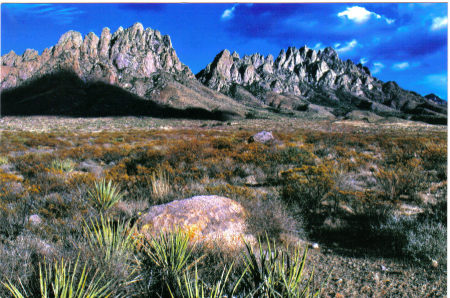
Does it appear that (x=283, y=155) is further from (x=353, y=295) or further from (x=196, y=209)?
(x=353, y=295)

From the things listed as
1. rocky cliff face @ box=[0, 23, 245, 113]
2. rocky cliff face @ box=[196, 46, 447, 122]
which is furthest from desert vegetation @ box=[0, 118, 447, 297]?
rocky cliff face @ box=[196, 46, 447, 122]

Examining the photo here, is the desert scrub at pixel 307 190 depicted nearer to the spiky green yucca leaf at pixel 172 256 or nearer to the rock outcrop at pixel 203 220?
the rock outcrop at pixel 203 220

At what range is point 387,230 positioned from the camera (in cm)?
337

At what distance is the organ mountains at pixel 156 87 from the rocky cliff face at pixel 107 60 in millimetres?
427

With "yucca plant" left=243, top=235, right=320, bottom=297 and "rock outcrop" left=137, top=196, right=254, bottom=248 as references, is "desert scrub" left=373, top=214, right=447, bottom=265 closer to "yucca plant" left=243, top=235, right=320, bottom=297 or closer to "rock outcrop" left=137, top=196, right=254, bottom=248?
"yucca plant" left=243, top=235, right=320, bottom=297

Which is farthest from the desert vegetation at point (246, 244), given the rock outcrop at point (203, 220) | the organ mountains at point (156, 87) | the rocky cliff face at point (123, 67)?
the rocky cliff face at point (123, 67)

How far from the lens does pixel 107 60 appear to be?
4697 inches

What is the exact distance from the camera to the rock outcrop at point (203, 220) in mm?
3045

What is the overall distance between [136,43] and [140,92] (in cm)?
4564

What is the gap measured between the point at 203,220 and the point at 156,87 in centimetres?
11256

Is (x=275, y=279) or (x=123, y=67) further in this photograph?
(x=123, y=67)

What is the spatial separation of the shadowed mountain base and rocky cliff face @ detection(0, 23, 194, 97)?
525cm

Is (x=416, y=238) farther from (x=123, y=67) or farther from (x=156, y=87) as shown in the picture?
(x=123, y=67)

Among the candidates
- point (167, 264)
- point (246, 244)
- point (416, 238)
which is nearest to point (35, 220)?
point (167, 264)
